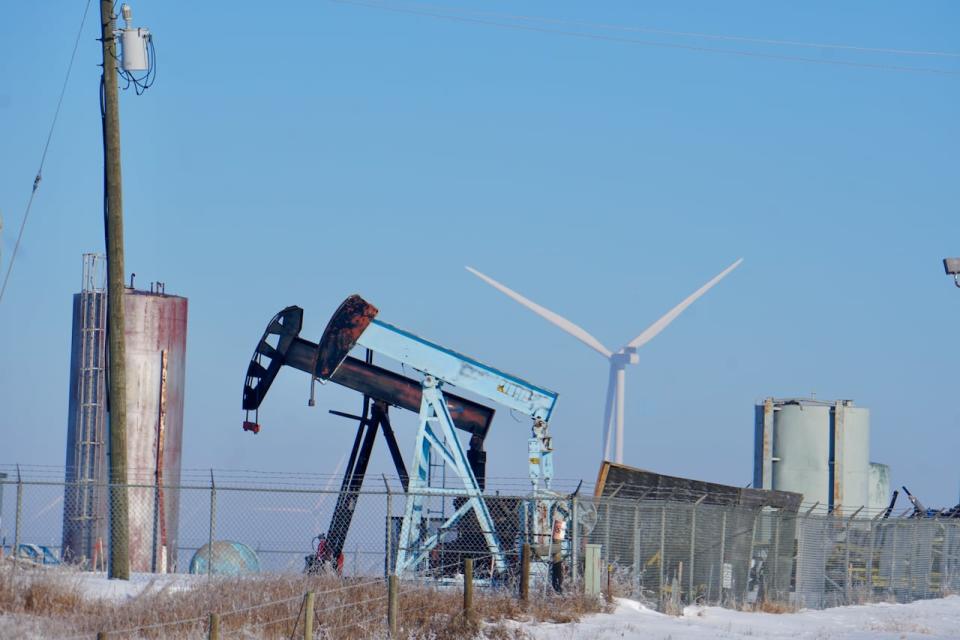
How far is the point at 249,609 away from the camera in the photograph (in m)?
15.0

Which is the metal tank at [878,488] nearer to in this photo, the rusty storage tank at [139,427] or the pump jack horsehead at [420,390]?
the pump jack horsehead at [420,390]

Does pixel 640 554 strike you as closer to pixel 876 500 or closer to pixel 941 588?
pixel 941 588

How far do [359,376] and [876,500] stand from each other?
14.7 meters

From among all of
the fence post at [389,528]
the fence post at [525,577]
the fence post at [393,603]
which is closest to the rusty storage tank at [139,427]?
the fence post at [389,528]

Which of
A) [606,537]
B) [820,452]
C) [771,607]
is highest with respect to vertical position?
[820,452]

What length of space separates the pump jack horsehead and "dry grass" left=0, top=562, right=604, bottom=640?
164 inches

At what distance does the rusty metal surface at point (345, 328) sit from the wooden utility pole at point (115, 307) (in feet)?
13.3

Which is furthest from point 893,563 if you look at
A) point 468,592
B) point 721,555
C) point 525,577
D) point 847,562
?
point 468,592

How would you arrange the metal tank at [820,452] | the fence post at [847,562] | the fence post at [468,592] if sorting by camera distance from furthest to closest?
1. the metal tank at [820,452]
2. the fence post at [847,562]
3. the fence post at [468,592]

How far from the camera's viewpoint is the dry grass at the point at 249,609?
15.3 meters

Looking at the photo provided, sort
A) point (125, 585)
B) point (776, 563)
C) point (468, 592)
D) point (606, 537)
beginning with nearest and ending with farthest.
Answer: point (468, 592)
point (125, 585)
point (606, 537)
point (776, 563)

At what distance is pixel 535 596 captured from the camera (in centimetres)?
→ 1906

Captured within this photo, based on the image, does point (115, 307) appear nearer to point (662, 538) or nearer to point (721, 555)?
point (662, 538)

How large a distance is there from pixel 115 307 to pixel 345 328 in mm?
4321
